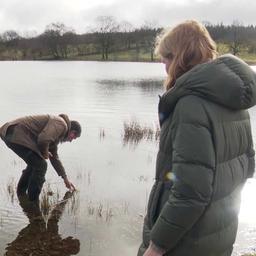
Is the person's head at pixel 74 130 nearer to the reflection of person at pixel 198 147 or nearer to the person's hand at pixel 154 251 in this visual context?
the reflection of person at pixel 198 147

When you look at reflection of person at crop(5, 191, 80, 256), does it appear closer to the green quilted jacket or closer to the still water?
the still water

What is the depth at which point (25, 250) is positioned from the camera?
6.14 metres

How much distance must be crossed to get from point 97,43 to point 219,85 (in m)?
108

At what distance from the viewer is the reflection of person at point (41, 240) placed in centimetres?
615

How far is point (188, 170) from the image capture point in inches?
90.4

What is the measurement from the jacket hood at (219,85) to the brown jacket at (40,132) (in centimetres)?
463

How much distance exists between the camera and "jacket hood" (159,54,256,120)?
235 centimetres

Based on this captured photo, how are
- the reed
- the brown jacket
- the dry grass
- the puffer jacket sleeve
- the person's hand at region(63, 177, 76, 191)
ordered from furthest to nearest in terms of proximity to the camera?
the dry grass, the reed, the person's hand at region(63, 177, 76, 191), the brown jacket, the puffer jacket sleeve

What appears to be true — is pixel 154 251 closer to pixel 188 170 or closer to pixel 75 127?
pixel 188 170

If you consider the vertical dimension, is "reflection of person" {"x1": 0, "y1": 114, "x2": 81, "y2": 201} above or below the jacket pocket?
below

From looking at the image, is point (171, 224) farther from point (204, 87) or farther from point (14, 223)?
point (14, 223)

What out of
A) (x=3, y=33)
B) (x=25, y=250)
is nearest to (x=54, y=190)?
(x=25, y=250)

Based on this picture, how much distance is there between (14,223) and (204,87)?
5.56 meters

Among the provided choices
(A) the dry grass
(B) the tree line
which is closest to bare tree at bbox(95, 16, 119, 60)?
(B) the tree line
